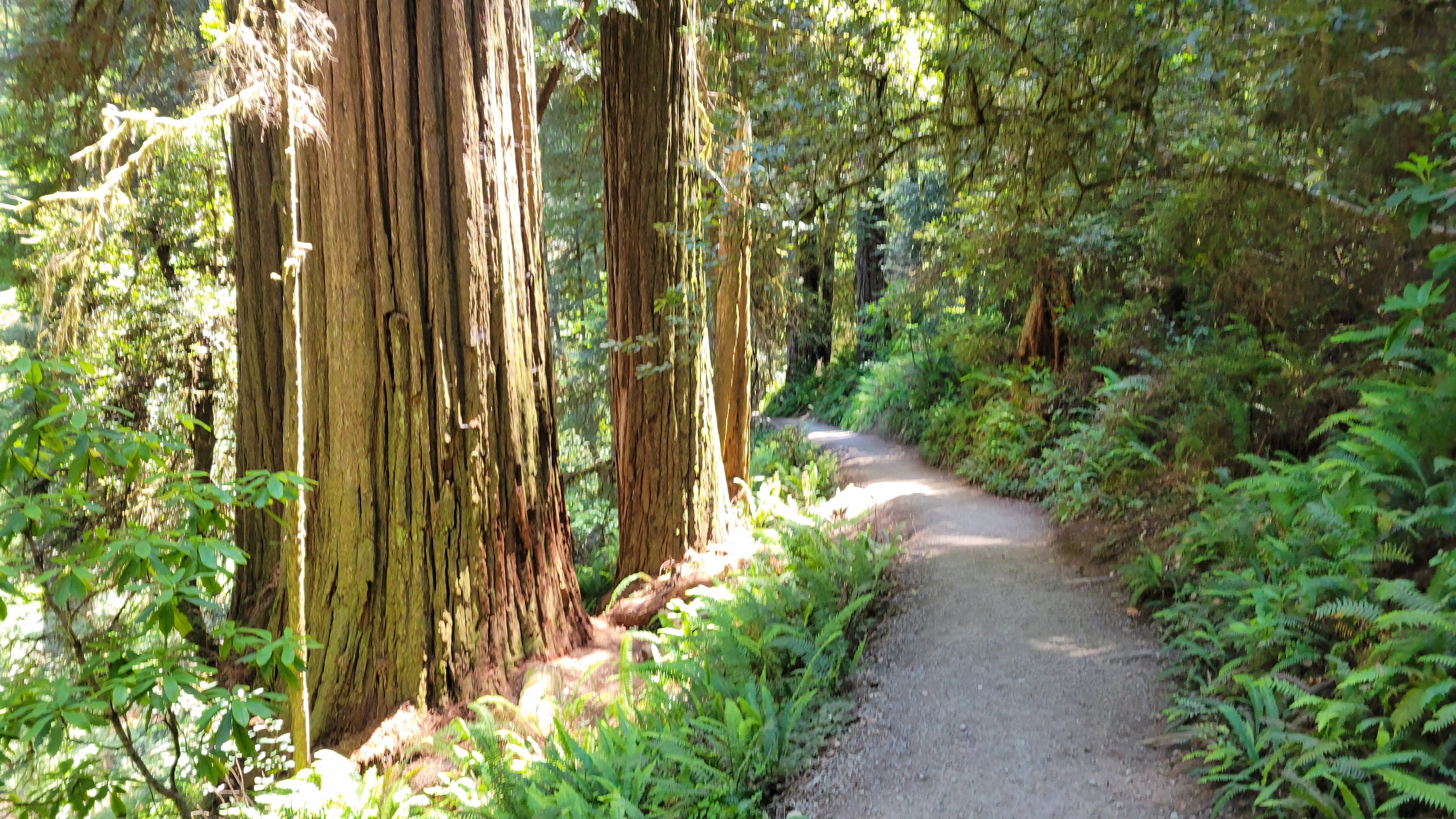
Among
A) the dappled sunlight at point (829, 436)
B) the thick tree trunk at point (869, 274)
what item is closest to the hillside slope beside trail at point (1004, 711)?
the dappled sunlight at point (829, 436)

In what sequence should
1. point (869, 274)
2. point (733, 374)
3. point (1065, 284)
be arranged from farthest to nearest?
point (869, 274), point (1065, 284), point (733, 374)

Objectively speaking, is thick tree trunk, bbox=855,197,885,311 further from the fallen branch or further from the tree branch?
the fallen branch

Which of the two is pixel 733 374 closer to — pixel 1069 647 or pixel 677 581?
pixel 677 581

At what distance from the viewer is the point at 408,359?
441 centimetres

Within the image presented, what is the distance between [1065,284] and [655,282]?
6463mm

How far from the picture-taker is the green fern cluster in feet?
9.71

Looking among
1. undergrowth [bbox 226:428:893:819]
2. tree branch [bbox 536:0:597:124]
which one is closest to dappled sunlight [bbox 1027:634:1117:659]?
undergrowth [bbox 226:428:893:819]

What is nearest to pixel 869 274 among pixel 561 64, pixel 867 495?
pixel 867 495

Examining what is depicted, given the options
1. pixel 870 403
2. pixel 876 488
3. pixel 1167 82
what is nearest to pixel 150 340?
pixel 876 488

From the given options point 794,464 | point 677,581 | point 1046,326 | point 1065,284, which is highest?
point 1065,284

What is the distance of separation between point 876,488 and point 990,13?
5.94 m

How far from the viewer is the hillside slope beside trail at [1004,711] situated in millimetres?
3492

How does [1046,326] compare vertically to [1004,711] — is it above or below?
above

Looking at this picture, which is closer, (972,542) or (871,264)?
(972,542)
